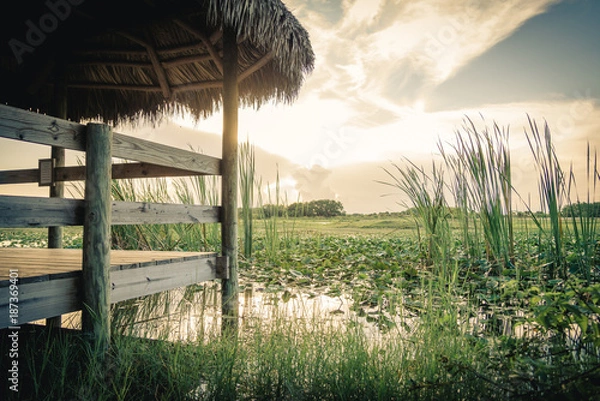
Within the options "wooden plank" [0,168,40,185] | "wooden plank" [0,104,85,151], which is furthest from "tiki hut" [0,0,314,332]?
"wooden plank" [0,104,85,151]

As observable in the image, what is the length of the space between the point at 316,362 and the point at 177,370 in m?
0.72

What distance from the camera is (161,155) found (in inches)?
112

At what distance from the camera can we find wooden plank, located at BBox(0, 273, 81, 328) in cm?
187

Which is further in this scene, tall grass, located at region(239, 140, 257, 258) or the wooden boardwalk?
tall grass, located at region(239, 140, 257, 258)

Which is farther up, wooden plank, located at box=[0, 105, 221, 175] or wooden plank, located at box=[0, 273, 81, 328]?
wooden plank, located at box=[0, 105, 221, 175]

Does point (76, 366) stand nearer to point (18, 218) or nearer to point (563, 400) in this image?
point (18, 218)

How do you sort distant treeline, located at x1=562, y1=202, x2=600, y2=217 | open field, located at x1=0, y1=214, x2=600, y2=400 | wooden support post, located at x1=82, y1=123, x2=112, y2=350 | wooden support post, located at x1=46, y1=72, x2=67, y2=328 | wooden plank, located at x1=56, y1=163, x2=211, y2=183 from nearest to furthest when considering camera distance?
1. open field, located at x1=0, y1=214, x2=600, y2=400
2. wooden support post, located at x1=82, y1=123, x2=112, y2=350
3. distant treeline, located at x1=562, y1=202, x2=600, y2=217
4. wooden plank, located at x1=56, y1=163, x2=211, y2=183
5. wooden support post, located at x1=46, y1=72, x2=67, y2=328

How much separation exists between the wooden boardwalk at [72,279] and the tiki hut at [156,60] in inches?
19.5

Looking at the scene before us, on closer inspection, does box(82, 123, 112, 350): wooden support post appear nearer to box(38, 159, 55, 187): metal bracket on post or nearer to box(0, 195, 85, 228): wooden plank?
box(0, 195, 85, 228): wooden plank

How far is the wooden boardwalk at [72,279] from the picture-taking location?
1951 millimetres

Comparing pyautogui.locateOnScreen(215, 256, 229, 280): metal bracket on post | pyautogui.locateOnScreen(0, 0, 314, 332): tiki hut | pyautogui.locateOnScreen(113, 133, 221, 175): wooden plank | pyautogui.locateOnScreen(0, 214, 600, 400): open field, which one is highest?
pyautogui.locateOnScreen(0, 0, 314, 332): tiki hut

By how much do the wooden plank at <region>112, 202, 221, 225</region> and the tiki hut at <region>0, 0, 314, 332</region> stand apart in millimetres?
280

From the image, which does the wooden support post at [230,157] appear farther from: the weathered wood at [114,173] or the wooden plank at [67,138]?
the wooden plank at [67,138]

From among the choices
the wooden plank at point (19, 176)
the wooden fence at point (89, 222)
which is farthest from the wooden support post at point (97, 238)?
the wooden plank at point (19, 176)
